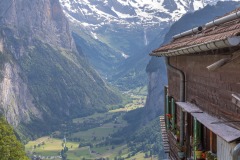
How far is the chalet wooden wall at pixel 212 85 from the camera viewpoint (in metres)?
9.00

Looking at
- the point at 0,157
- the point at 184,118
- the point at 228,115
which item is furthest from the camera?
the point at 0,157

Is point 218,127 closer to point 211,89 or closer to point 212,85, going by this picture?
point 212,85

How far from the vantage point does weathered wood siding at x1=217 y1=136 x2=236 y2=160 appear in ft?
26.7

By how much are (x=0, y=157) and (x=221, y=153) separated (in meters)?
32.7

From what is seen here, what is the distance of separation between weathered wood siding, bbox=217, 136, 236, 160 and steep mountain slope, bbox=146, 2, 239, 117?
498 feet

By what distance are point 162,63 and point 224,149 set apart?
15794 centimetres

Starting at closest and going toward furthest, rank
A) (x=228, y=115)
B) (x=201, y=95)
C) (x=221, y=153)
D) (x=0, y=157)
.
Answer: (x=221, y=153) < (x=228, y=115) < (x=201, y=95) < (x=0, y=157)

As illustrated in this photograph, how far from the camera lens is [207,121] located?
1008 centimetres

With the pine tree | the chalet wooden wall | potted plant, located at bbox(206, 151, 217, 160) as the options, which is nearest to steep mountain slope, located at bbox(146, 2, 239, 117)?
the pine tree

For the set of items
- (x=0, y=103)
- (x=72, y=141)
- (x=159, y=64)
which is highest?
(x=159, y=64)

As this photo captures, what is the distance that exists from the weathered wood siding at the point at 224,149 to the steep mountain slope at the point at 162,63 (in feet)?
498

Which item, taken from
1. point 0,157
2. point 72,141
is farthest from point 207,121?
point 72,141

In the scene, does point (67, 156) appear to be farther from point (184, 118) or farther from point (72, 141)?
point (184, 118)

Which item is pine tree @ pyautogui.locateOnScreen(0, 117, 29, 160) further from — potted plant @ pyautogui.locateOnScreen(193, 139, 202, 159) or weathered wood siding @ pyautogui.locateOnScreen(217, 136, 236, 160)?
weathered wood siding @ pyautogui.locateOnScreen(217, 136, 236, 160)
